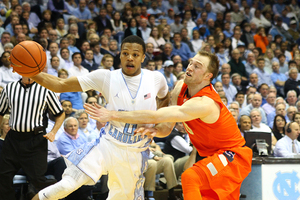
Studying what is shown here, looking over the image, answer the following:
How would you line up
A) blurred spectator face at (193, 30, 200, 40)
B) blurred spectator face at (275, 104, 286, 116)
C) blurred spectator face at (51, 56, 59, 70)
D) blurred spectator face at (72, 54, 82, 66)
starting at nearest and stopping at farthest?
1. blurred spectator face at (51, 56, 59, 70)
2. blurred spectator face at (275, 104, 286, 116)
3. blurred spectator face at (72, 54, 82, 66)
4. blurred spectator face at (193, 30, 200, 40)

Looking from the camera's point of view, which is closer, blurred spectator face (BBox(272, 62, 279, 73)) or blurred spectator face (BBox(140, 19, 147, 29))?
blurred spectator face (BBox(272, 62, 279, 73))

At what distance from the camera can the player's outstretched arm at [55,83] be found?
12.6ft

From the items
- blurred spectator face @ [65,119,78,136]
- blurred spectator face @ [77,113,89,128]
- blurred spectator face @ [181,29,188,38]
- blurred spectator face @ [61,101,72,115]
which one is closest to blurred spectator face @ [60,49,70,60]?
blurred spectator face @ [61,101,72,115]

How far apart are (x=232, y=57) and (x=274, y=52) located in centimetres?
262

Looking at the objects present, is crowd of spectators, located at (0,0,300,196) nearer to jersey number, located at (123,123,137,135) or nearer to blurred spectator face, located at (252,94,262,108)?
blurred spectator face, located at (252,94,262,108)

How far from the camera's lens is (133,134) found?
4.00m

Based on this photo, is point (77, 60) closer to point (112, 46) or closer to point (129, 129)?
point (112, 46)

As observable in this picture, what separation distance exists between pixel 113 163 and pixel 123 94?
74cm

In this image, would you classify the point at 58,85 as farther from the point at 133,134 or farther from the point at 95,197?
the point at 95,197

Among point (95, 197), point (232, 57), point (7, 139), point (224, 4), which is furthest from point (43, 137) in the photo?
point (224, 4)

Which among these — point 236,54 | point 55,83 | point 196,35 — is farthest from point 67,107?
point 196,35

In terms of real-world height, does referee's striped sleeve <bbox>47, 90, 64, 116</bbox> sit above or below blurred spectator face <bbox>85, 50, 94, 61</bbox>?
below

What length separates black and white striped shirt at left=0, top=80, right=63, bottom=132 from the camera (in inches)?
216

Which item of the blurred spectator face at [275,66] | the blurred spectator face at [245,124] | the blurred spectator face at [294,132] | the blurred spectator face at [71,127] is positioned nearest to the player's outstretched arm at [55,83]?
the blurred spectator face at [71,127]
